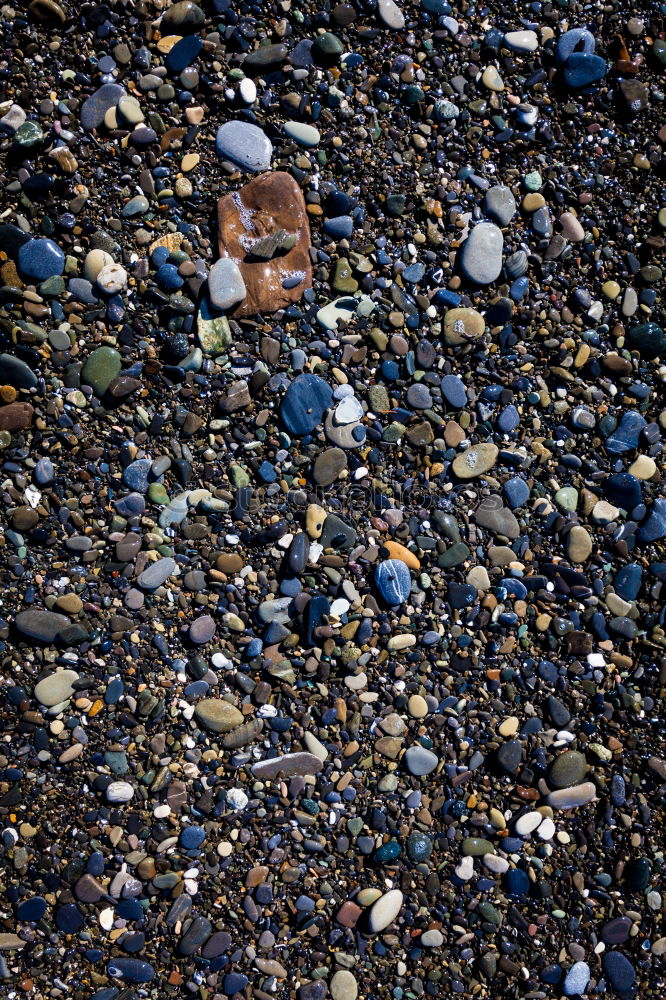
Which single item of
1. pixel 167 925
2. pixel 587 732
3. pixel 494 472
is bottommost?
pixel 167 925

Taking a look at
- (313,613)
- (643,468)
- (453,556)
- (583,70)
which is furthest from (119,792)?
(583,70)

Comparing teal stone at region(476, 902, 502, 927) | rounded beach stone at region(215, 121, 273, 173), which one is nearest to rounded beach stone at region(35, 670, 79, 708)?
teal stone at region(476, 902, 502, 927)

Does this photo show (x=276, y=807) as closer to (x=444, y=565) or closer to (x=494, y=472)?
(x=444, y=565)

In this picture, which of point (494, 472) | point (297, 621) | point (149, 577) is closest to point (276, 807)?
point (297, 621)

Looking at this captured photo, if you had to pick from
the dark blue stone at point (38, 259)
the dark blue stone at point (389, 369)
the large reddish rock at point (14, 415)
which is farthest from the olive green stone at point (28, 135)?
the dark blue stone at point (389, 369)

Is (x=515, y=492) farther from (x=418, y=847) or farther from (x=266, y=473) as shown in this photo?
(x=418, y=847)

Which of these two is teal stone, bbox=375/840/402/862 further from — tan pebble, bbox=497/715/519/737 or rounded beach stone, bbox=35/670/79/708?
rounded beach stone, bbox=35/670/79/708
